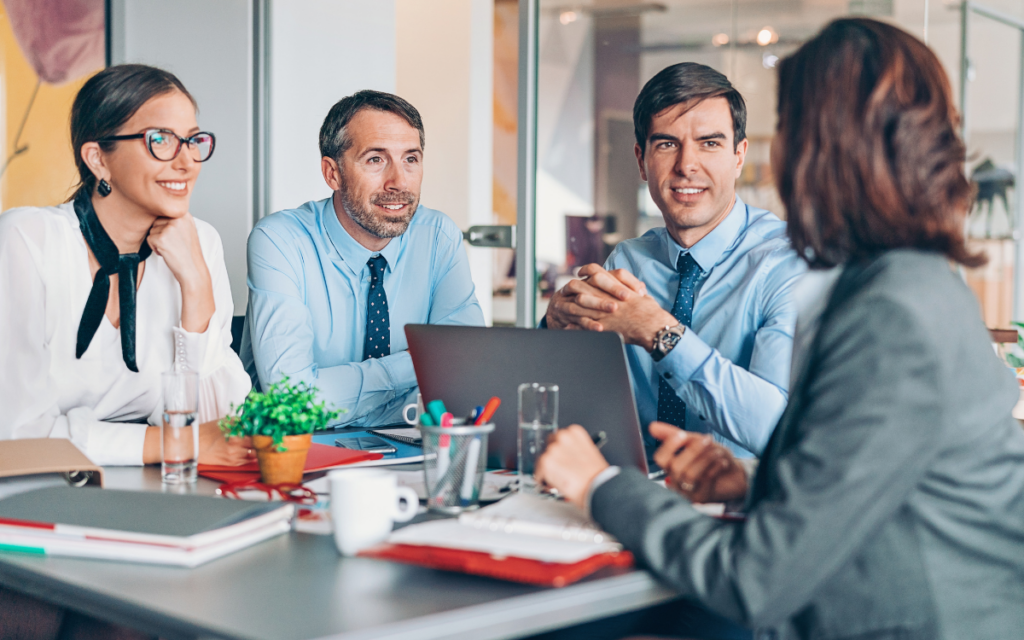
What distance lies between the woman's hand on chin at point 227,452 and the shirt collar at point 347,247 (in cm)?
104

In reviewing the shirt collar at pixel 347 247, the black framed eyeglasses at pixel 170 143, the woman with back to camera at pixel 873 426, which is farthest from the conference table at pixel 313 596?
the shirt collar at pixel 347 247

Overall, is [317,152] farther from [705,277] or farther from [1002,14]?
[1002,14]

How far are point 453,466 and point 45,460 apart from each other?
0.60 meters

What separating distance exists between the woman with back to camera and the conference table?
0.42 feet

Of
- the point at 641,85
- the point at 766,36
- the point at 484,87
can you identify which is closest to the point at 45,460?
the point at 766,36

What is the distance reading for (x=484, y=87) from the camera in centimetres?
452

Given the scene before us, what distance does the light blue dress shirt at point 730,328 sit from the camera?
5.83 ft

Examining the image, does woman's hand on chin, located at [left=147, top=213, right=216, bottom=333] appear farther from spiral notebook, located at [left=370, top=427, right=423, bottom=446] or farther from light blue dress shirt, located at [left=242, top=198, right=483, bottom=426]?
spiral notebook, located at [left=370, top=427, right=423, bottom=446]

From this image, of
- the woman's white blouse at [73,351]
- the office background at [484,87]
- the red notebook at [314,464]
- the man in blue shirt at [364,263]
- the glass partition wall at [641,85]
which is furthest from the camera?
the glass partition wall at [641,85]

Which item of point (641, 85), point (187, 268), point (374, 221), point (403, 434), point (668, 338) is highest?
point (641, 85)

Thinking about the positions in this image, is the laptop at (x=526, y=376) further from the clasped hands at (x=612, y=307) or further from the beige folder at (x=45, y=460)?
the beige folder at (x=45, y=460)

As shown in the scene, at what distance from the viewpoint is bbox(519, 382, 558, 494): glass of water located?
4.39ft

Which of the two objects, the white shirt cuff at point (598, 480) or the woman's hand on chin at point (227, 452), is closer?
the white shirt cuff at point (598, 480)

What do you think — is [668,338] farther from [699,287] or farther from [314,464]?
[314,464]
